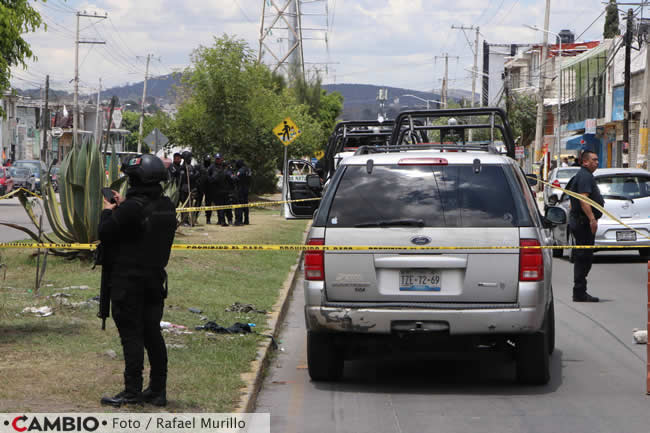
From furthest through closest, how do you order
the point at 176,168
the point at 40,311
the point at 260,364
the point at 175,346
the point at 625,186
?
the point at 176,168, the point at 625,186, the point at 40,311, the point at 175,346, the point at 260,364

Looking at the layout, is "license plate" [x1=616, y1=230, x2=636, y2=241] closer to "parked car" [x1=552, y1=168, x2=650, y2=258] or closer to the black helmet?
"parked car" [x1=552, y1=168, x2=650, y2=258]

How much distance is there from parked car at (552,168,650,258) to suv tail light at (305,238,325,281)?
11.4 m

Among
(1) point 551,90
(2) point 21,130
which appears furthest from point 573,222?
(2) point 21,130

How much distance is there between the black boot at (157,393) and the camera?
6664 mm

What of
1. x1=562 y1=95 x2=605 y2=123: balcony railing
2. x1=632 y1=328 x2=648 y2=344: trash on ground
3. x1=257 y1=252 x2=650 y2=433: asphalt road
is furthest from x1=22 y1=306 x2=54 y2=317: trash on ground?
x1=562 y1=95 x2=605 y2=123: balcony railing

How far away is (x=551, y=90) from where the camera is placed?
287 feet

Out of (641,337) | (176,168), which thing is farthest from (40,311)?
(176,168)

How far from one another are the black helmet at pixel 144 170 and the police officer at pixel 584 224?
789 cm

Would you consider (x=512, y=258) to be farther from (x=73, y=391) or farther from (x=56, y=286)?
(x=56, y=286)

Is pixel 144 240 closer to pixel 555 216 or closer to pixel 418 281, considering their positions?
pixel 418 281

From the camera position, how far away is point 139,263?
21.3ft

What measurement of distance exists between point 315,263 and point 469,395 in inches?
61.9

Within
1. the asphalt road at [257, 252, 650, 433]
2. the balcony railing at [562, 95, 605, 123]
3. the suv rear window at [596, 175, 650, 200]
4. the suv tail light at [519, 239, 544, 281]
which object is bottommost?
the asphalt road at [257, 252, 650, 433]

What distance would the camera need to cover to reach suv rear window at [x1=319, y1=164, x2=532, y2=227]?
25.5 feet
